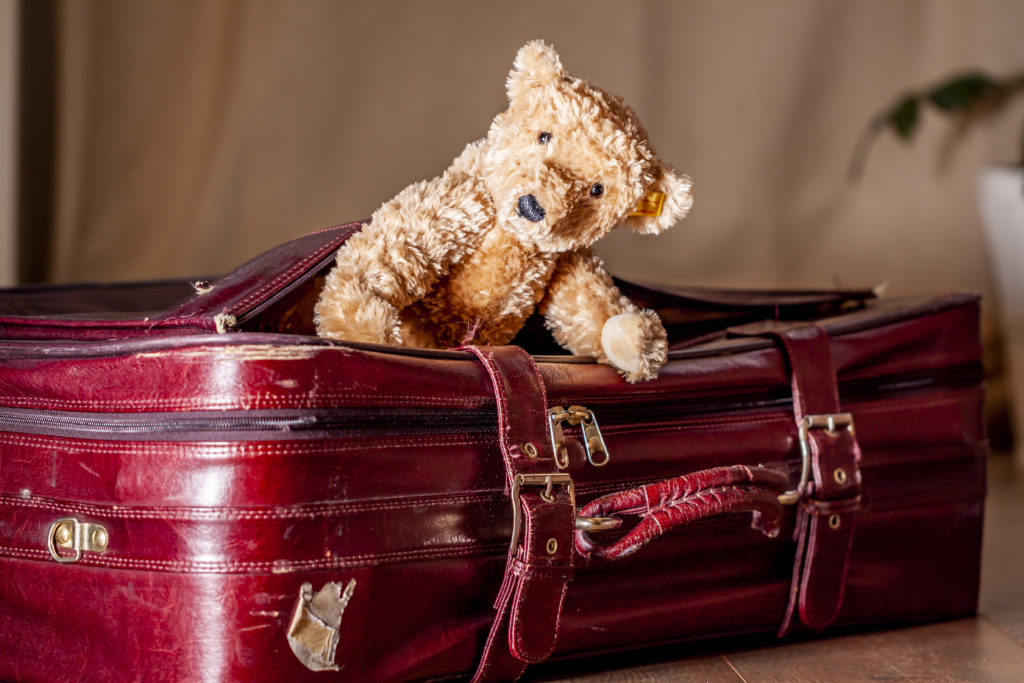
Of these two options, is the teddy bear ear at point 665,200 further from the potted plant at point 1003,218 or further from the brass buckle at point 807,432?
the potted plant at point 1003,218

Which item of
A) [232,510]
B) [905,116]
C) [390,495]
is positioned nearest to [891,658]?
[390,495]

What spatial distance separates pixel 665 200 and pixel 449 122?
140 centimetres

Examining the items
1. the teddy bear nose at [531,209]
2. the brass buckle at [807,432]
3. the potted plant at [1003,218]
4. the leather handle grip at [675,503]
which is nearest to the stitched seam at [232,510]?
the leather handle grip at [675,503]

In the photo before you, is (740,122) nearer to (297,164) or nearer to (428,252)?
(297,164)

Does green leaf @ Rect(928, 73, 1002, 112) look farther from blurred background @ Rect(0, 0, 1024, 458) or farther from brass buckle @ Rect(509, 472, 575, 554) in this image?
brass buckle @ Rect(509, 472, 575, 554)

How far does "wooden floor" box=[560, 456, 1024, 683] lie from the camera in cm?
88

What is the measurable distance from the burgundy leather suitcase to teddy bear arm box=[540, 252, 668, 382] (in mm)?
28

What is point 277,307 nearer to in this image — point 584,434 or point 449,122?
point 584,434

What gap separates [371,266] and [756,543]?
435 mm

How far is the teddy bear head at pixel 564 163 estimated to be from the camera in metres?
0.81

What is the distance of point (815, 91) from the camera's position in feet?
7.88

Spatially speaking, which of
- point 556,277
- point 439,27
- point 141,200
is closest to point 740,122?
point 439,27

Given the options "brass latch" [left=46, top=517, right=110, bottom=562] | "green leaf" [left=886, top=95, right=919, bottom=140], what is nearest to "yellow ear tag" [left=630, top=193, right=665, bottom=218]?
"brass latch" [left=46, top=517, right=110, bottom=562]

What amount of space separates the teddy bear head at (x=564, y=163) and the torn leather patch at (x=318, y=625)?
317 millimetres
